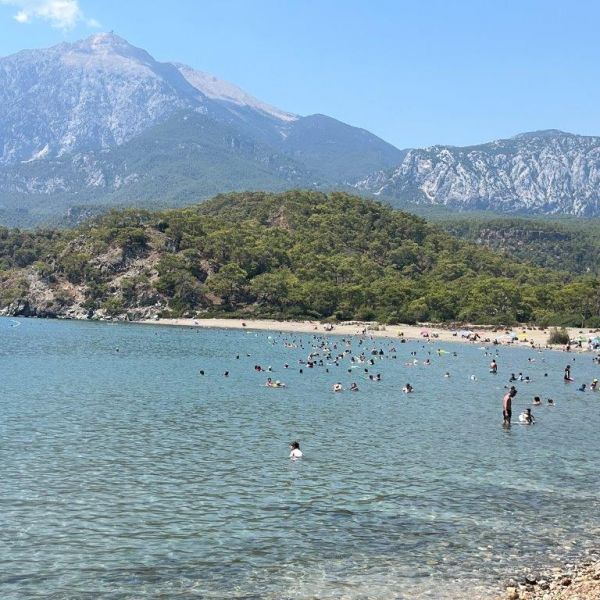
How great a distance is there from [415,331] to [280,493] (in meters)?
121

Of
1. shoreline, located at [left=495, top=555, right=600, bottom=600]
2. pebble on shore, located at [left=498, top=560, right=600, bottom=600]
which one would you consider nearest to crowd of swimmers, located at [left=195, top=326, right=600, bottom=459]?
shoreline, located at [left=495, top=555, right=600, bottom=600]

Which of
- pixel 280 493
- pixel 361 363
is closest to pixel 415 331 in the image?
pixel 361 363

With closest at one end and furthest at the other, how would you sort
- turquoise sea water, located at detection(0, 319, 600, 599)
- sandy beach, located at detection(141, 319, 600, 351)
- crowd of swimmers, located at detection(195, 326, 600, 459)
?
turquoise sea water, located at detection(0, 319, 600, 599) → crowd of swimmers, located at detection(195, 326, 600, 459) → sandy beach, located at detection(141, 319, 600, 351)

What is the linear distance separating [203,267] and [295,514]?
17529 centimetres

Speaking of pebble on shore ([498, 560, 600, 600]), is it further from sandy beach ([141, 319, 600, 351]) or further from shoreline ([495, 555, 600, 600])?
sandy beach ([141, 319, 600, 351])

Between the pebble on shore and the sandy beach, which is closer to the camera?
the pebble on shore

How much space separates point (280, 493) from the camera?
86.9 feet

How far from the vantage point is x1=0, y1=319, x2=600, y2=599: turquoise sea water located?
1867 cm

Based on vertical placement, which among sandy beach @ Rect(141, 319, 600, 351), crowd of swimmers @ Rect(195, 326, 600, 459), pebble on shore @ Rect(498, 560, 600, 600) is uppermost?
pebble on shore @ Rect(498, 560, 600, 600)

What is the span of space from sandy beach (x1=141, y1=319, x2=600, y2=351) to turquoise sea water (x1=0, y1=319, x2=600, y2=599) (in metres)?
71.3

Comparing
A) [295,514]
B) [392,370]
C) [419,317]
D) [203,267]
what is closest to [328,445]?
[295,514]

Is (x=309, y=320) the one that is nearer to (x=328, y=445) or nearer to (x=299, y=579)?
(x=328, y=445)

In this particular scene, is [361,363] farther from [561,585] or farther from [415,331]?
[561,585]

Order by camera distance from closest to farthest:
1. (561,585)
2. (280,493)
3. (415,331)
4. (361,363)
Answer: (561,585)
(280,493)
(361,363)
(415,331)
